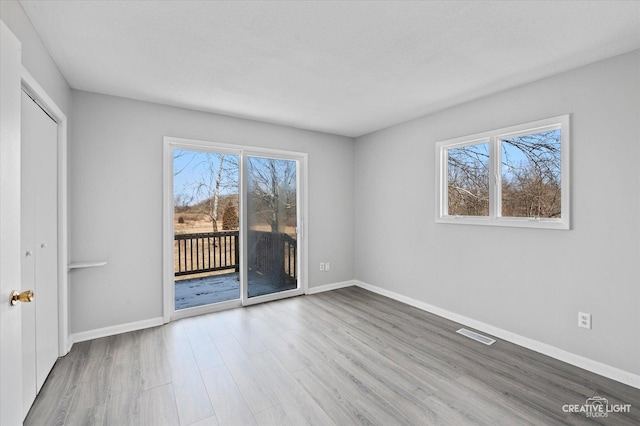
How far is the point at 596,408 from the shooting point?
78.8 inches

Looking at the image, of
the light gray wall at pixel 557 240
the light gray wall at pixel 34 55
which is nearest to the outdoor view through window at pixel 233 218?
the light gray wall at pixel 34 55

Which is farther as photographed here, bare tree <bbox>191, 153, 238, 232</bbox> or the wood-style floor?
bare tree <bbox>191, 153, 238, 232</bbox>

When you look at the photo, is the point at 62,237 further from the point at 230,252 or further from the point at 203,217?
the point at 230,252

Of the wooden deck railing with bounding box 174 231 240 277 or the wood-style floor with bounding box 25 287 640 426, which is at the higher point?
the wooden deck railing with bounding box 174 231 240 277

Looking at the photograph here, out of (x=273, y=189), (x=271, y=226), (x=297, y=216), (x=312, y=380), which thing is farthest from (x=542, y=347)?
(x=273, y=189)

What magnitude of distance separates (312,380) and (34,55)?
9.95ft

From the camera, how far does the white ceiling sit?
5.95 ft

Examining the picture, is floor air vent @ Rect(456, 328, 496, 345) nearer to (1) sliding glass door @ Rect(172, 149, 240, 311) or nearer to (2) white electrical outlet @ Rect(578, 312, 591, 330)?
(2) white electrical outlet @ Rect(578, 312, 591, 330)

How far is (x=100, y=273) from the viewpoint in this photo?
3082 mm

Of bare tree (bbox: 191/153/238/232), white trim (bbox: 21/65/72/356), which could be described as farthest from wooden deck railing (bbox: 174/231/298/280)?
white trim (bbox: 21/65/72/356)

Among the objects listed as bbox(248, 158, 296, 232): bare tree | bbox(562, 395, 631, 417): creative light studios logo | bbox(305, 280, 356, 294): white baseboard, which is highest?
bbox(248, 158, 296, 232): bare tree

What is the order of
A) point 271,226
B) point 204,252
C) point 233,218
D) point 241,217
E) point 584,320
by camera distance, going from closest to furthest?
1. point 584,320
2. point 241,217
3. point 233,218
4. point 271,226
5. point 204,252

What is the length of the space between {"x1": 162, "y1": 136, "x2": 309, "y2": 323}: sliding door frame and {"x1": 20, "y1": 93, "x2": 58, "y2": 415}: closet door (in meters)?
1.00

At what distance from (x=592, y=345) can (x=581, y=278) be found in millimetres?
541
